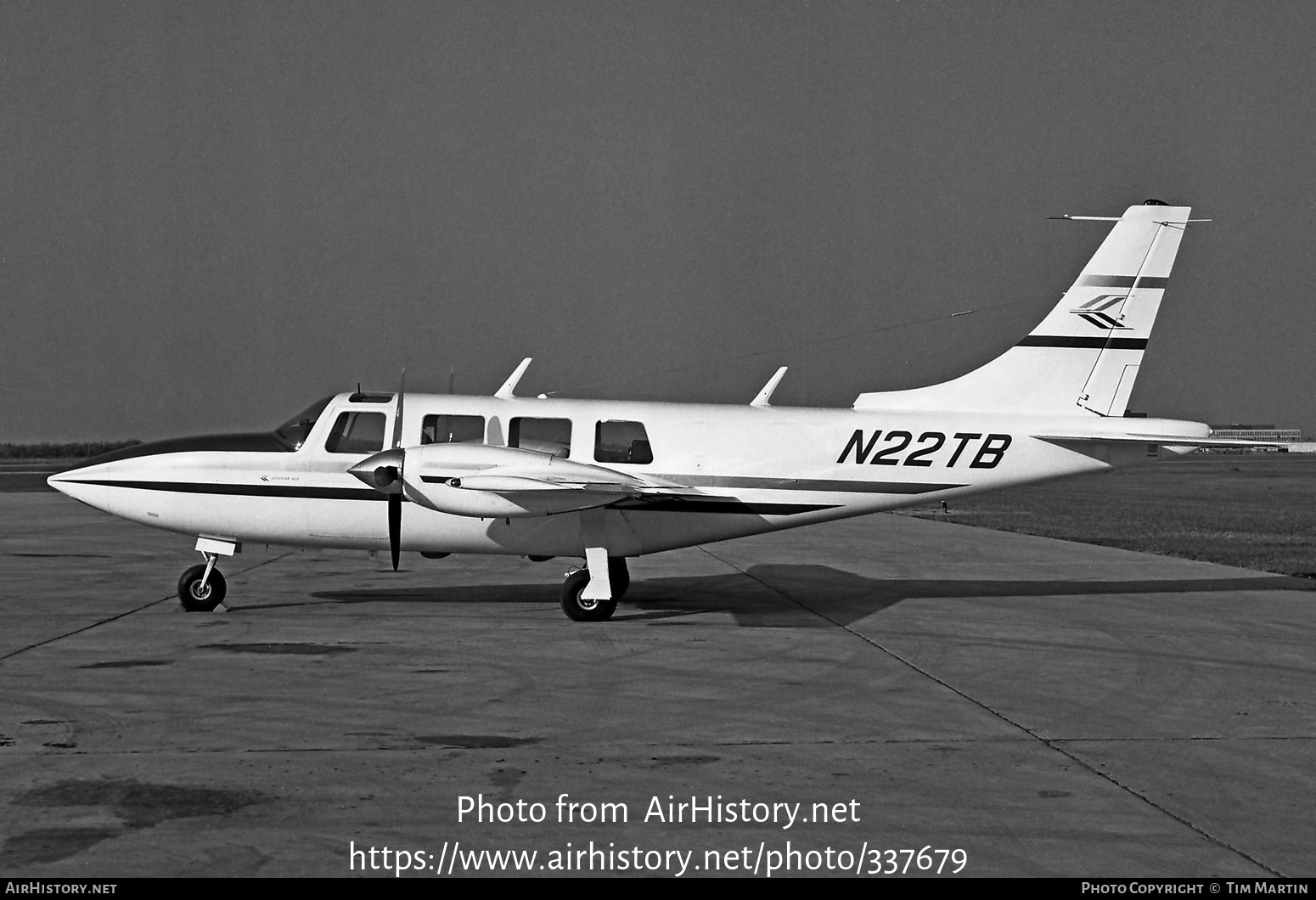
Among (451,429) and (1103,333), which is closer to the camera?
(451,429)

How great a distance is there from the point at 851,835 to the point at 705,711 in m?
3.70

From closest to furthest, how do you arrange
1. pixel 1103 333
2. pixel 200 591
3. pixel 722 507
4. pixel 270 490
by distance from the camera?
pixel 200 591 < pixel 270 490 < pixel 722 507 < pixel 1103 333

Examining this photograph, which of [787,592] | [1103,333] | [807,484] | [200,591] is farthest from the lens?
[787,592]

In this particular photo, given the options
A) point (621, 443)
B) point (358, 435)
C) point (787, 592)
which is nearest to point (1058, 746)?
point (621, 443)

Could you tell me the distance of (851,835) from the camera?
302 inches

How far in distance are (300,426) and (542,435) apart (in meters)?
3.44

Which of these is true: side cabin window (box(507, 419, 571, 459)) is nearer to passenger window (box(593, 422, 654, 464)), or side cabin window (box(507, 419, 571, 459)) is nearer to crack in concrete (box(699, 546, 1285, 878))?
passenger window (box(593, 422, 654, 464))

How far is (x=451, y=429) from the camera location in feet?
57.4

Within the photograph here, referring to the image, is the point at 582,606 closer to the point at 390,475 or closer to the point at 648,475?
the point at 648,475

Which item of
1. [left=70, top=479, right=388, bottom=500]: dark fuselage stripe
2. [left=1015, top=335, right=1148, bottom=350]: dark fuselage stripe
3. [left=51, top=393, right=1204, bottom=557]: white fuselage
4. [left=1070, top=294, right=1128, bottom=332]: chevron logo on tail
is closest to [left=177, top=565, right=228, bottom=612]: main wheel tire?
[left=51, top=393, right=1204, bottom=557]: white fuselage

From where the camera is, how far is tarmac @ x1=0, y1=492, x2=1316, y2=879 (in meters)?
7.43
